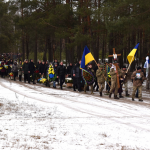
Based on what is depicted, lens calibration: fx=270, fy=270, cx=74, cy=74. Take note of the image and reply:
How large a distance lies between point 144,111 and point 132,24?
1018 cm

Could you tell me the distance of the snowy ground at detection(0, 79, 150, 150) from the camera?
5.80 meters

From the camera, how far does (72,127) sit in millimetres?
7199

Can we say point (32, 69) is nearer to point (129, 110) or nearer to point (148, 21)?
point (148, 21)

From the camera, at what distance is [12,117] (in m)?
8.21

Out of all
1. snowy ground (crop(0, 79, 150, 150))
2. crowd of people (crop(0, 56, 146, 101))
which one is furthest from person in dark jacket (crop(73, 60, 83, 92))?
snowy ground (crop(0, 79, 150, 150))

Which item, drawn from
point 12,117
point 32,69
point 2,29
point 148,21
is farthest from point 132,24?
point 2,29

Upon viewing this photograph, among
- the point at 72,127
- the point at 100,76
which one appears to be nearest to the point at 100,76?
the point at 100,76

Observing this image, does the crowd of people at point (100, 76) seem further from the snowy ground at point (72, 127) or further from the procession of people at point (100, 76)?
the snowy ground at point (72, 127)

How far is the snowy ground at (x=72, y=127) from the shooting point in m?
5.80

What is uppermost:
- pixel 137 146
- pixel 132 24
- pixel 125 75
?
pixel 132 24

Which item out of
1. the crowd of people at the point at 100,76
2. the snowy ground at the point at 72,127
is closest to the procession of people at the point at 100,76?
the crowd of people at the point at 100,76

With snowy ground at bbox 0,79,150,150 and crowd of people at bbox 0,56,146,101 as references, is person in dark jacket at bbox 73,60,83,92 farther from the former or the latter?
snowy ground at bbox 0,79,150,150

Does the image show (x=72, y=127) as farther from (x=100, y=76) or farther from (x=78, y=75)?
(x=78, y=75)

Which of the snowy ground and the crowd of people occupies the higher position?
the crowd of people
